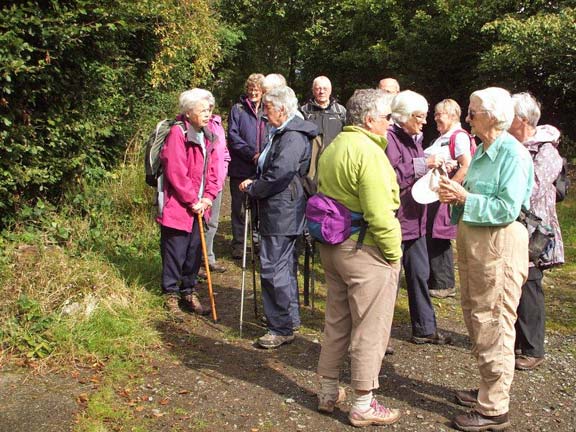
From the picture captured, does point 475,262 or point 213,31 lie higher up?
point 213,31

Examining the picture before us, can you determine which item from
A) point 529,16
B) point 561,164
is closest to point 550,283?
point 561,164

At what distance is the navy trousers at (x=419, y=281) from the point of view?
501cm

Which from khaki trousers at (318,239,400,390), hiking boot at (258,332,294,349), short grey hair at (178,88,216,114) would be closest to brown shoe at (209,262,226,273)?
hiking boot at (258,332,294,349)

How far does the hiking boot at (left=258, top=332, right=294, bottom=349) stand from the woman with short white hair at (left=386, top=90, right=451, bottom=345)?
3.51 ft

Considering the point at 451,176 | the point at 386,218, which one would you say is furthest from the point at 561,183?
the point at 386,218

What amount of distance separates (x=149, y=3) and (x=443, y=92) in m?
9.73

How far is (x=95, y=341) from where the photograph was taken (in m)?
4.79

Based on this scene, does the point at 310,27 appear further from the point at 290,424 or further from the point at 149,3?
the point at 290,424

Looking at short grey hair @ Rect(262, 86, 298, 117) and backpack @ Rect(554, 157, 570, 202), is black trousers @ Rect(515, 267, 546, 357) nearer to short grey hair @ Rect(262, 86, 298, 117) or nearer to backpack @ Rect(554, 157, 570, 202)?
backpack @ Rect(554, 157, 570, 202)

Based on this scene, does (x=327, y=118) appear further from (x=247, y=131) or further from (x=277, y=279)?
(x=277, y=279)

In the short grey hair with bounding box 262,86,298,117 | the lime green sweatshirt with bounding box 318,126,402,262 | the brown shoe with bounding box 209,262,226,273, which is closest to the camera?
the lime green sweatshirt with bounding box 318,126,402,262

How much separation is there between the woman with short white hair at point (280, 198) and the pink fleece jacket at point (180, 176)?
59cm

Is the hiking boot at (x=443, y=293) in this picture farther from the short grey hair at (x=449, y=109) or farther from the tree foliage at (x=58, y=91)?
the tree foliage at (x=58, y=91)

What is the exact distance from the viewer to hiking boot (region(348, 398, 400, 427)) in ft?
12.5
